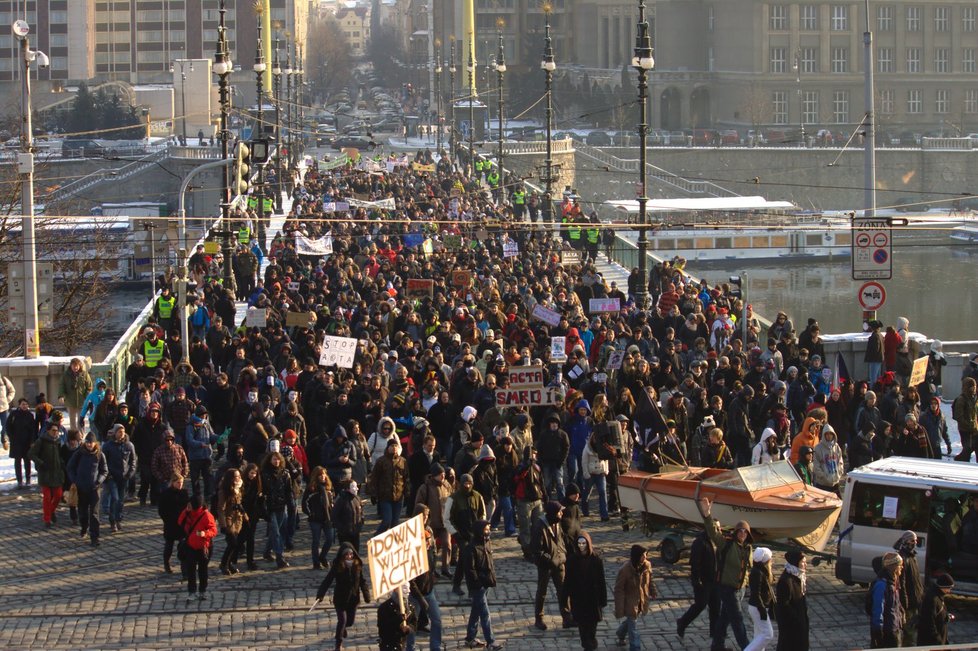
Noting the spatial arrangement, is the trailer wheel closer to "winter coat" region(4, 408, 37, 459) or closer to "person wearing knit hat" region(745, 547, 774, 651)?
"person wearing knit hat" region(745, 547, 774, 651)

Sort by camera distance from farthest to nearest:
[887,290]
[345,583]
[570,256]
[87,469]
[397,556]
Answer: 1. [887,290]
2. [570,256]
3. [87,469]
4. [345,583]
5. [397,556]

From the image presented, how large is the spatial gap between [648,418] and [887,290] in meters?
57.8

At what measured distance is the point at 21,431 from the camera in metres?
20.0

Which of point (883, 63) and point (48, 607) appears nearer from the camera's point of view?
point (48, 607)

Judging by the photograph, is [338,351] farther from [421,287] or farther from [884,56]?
[884,56]

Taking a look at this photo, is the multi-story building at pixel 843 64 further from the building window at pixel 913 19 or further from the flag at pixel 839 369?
the flag at pixel 839 369

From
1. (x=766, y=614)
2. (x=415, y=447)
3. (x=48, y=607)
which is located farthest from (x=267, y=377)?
(x=766, y=614)

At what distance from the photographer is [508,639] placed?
14.8 metres

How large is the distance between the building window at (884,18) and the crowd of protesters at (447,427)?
90.0 m

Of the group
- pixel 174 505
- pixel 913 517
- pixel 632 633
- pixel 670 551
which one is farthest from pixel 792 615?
pixel 174 505

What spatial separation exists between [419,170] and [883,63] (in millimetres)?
58108

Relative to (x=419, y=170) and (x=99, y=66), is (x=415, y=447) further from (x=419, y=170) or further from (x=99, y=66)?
(x=99, y=66)

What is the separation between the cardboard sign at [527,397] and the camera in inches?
784

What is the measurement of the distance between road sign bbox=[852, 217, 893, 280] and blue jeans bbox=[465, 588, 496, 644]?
11846mm
